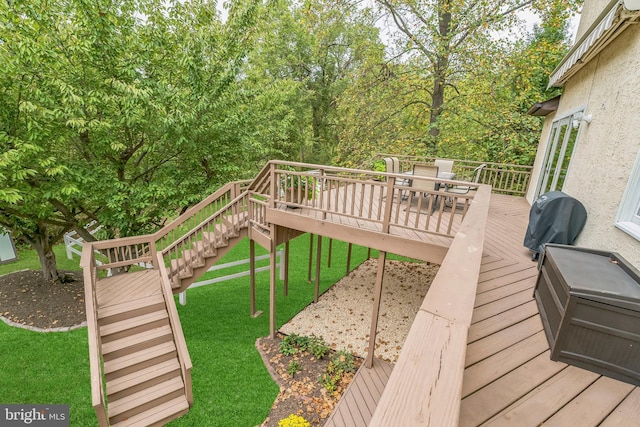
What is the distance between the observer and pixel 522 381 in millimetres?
1746

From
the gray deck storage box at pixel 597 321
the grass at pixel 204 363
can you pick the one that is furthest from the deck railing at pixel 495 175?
the gray deck storage box at pixel 597 321

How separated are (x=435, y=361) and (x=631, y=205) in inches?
124

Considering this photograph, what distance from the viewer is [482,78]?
1038cm

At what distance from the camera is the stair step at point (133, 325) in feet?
17.0

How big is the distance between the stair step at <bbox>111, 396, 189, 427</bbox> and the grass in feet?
0.47

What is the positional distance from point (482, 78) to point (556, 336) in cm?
1104

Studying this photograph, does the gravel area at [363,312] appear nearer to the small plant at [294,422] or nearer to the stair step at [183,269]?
the small plant at [294,422]

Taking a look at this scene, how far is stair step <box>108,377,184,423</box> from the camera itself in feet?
15.0

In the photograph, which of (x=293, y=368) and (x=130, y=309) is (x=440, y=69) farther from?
(x=130, y=309)

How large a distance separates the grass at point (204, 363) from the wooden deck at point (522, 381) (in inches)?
171

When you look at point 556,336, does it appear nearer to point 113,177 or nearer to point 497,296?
point 497,296

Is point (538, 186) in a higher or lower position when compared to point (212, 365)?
higher

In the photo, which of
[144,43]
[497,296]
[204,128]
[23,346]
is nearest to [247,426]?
[497,296]

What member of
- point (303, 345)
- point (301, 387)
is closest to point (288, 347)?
point (303, 345)
